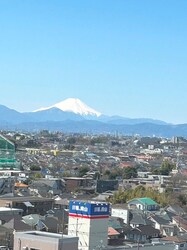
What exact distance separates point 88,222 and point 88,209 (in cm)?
30

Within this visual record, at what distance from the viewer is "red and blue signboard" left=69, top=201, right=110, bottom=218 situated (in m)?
14.2

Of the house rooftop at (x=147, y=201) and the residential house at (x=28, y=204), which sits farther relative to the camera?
the house rooftop at (x=147, y=201)

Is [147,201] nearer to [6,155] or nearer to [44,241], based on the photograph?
[44,241]

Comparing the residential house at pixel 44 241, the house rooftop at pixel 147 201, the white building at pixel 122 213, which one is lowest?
the white building at pixel 122 213

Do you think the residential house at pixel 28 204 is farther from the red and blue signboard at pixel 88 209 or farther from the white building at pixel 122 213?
the red and blue signboard at pixel 88 209

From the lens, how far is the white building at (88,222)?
14203 millimetres

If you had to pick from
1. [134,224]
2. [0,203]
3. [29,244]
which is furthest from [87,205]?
[0,203]

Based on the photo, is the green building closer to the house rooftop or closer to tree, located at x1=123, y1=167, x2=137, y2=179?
the house rooftop

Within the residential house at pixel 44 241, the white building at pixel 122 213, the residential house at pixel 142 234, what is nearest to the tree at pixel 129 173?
the white building at pixel 122 213

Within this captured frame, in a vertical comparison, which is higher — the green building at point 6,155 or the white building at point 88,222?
the green building at point 6,155

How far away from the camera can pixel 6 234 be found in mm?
16797

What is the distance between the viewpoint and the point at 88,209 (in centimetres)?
1419

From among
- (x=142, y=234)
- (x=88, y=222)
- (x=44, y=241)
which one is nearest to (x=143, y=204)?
(x=142, y=234)

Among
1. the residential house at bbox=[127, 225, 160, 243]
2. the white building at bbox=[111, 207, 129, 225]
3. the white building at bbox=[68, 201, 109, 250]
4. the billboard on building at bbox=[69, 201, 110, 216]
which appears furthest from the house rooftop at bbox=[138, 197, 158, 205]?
the billboard on building at bbox=[69, 201, 110, 216]
